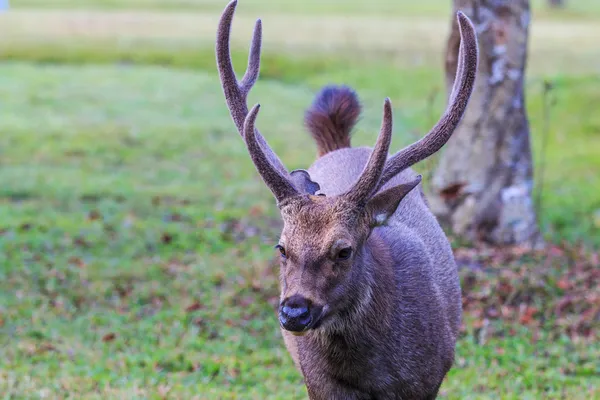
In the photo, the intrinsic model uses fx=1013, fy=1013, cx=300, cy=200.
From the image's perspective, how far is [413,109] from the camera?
17.2 metres

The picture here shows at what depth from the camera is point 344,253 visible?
4.08m

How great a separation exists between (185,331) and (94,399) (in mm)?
1446

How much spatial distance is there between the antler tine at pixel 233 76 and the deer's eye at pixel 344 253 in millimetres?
611

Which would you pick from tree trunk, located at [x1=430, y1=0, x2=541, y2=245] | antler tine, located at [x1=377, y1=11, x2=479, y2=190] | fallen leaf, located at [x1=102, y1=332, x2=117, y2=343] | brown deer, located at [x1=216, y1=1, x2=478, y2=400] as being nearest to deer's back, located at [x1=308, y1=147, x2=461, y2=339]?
brown deer, located at [x1=216, y1=1, x2=478, y2=400]

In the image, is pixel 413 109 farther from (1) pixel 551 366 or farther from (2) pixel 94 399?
(2) pixel 94 399

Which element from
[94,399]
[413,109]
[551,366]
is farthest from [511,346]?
[413,109]

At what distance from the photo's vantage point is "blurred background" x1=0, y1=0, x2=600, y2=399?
247 inches

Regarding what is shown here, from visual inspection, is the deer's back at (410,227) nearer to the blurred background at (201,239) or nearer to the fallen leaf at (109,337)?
the blurred background at (201,239)

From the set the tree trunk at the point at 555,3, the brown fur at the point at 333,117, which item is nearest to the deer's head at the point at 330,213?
the brown fur at the point at 333,117

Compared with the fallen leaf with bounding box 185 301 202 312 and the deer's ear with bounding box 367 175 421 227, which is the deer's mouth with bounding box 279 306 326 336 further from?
the fallen leaf with bounding box 185 301 202 312

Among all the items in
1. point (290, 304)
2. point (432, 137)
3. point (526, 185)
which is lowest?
point (526, 185)

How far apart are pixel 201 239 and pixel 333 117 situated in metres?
3.42

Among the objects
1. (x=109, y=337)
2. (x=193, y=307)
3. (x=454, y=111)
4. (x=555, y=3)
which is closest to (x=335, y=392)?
(x=454, y=111)

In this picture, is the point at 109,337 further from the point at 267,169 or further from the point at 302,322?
the point at 302,322
